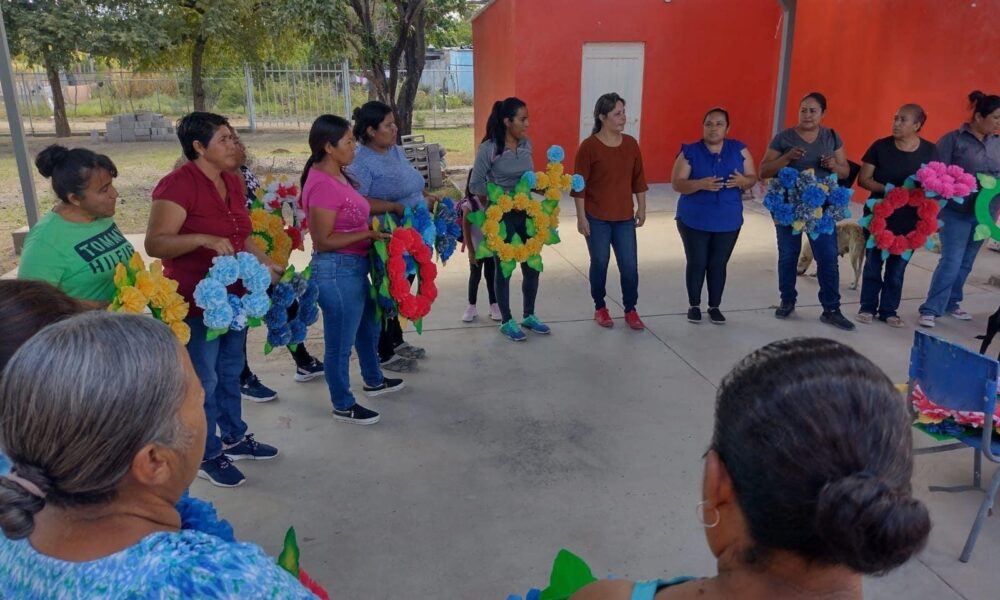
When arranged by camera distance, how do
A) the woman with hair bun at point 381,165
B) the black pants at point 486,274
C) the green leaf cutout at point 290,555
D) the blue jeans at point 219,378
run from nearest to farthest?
the green leaf cutout at point 290,555
the blue jeans at point 219,378
the woman with hair bun at point 381,165
the black pants at point 486,274

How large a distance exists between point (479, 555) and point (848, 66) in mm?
9624

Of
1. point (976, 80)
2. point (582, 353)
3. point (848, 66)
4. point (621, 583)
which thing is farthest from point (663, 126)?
point (621, 583)

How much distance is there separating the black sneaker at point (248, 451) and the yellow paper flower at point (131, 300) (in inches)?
43.8

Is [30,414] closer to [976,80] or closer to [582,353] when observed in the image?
[582,353]

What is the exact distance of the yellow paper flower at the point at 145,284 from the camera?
288cm

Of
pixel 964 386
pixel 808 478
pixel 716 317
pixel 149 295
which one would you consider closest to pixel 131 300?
pixel 149 295

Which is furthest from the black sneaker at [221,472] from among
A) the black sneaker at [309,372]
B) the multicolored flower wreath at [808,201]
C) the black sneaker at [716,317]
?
the multicolored flower wreath at [808,201]

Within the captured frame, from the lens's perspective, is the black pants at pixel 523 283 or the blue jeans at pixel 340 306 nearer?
the blue jeans at pixel 340 306

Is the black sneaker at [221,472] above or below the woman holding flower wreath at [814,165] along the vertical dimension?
below

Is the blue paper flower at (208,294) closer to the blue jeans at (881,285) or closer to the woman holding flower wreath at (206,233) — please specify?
the woman holding flower wreath at (206,233)

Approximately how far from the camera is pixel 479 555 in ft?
9.62

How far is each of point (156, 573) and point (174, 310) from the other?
211 cm

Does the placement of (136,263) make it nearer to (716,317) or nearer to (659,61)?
(716,317)

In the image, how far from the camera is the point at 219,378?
355 cm
